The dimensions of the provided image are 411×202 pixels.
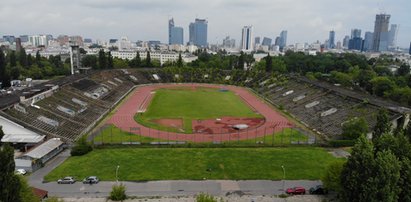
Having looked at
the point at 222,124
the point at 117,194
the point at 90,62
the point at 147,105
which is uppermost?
the point at 90,62

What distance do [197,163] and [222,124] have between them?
1975 centimetres

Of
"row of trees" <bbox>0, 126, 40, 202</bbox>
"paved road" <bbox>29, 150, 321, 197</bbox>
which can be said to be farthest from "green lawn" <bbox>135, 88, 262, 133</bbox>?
"row of trees" <bbox>0, 126, 40, 202</bbox>

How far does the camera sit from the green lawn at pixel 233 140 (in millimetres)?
46375

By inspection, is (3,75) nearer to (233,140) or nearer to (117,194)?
(233,140)

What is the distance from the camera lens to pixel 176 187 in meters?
32.3

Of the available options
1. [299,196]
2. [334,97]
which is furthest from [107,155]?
[334,97]

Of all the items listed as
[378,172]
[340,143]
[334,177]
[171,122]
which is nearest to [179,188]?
[334,177]

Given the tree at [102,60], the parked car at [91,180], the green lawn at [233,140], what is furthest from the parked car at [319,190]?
the tree at [102,60]

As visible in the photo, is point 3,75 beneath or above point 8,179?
beneath

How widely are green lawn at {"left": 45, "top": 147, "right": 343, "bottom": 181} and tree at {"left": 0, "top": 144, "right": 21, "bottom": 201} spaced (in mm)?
13768

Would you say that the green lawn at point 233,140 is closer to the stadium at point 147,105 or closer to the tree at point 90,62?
the stadium at point 147,105

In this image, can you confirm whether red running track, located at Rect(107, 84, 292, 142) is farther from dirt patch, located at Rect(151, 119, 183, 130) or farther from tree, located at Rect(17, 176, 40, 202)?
tree, located at Rect(17, 176, 40, 202)

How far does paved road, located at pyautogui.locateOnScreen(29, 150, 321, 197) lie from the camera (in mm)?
31000

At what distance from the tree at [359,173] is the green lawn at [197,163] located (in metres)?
9.73
